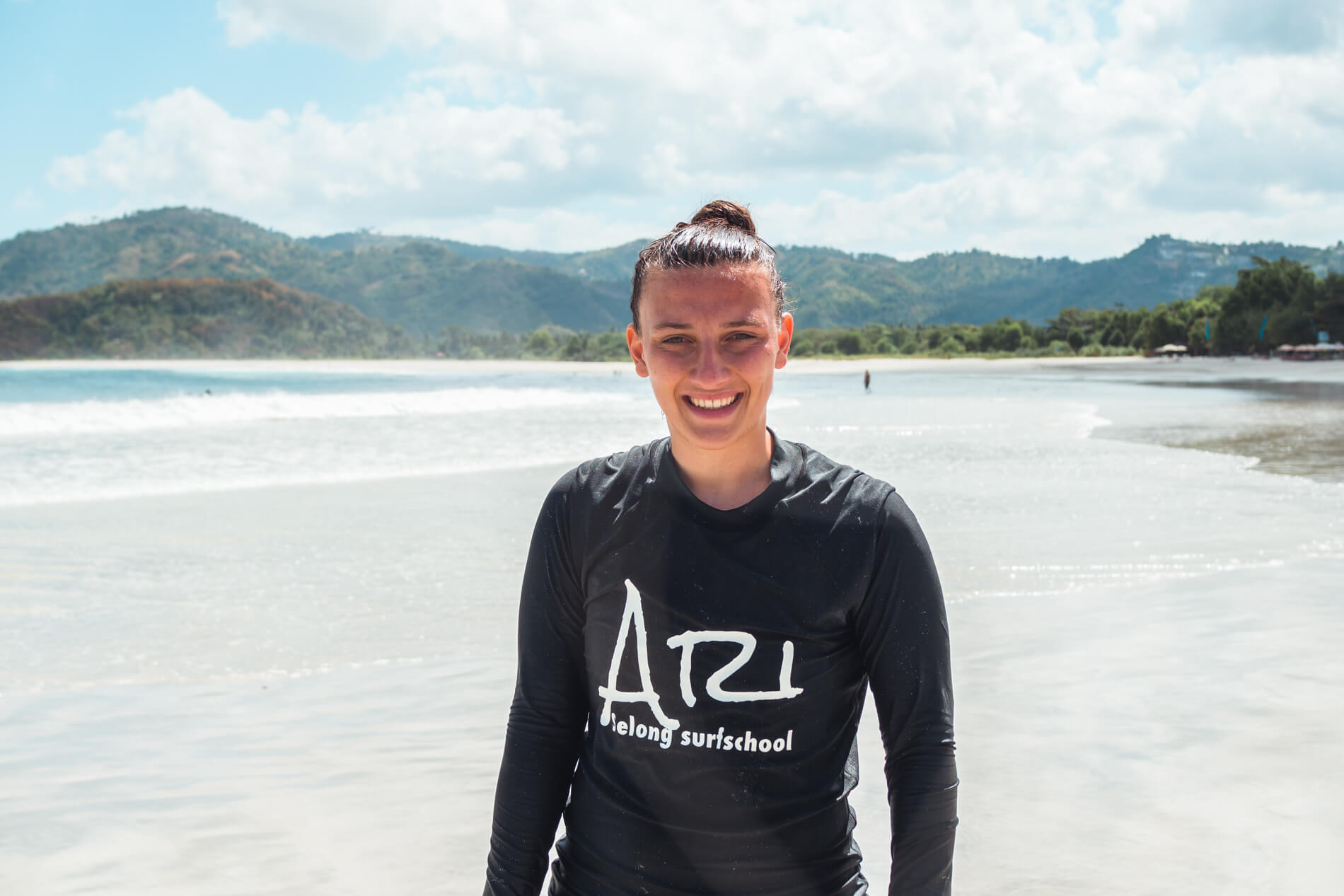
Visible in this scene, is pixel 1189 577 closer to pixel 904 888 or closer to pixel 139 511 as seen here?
pixel 904 888

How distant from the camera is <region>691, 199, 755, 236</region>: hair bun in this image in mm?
1626

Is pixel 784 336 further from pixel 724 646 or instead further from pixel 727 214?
pixel 724 646

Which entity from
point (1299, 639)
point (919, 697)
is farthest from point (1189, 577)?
point (919, 697)

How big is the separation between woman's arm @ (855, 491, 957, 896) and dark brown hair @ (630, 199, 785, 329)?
415mm

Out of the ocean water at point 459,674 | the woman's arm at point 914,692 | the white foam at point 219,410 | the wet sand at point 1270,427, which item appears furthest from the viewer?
the white foam at point 219,410

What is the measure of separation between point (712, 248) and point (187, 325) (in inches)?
5848

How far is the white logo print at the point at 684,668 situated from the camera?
1.41 m

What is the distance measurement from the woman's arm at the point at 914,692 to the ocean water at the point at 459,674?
4.40 ft

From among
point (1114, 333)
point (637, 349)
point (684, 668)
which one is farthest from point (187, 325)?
point (684, 668)

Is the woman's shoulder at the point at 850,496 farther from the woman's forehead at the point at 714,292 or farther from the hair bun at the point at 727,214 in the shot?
the hair bun at the point at 727,214

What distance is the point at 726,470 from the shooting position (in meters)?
1.52

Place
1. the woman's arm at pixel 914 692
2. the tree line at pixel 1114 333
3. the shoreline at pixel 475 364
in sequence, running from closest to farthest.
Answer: the woman's arm at pixel 914 692 → the tree line at pixel 1114 333 → the shoreline at pixel 475 364

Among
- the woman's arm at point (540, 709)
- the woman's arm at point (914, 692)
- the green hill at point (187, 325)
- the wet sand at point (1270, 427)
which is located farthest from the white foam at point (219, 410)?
the green hill at point (187, 325)

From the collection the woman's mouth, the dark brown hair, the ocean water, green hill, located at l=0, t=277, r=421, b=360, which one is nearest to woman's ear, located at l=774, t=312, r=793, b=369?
the dark brown hair
